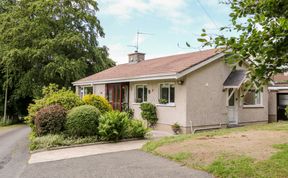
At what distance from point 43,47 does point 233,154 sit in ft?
76.2

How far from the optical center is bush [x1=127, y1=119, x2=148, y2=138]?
12000 millimetres

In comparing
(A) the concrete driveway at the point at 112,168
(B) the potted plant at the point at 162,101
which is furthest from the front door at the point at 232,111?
(A) the concrete driveway at the point at 112,168

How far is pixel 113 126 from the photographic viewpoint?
11.1 meters

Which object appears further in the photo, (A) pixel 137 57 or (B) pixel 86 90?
(B) pixel 86 90

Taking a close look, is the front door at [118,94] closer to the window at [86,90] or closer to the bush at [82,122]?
the window at [86,90]

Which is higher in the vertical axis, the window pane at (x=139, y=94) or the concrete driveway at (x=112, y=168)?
the window pane at (x=139, y=94)

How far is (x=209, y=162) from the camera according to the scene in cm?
712

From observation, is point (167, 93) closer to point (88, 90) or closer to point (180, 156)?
point (180, 156)

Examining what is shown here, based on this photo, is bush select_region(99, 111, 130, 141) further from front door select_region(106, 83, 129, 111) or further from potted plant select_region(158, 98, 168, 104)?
front door select_region(106, 83, 129, 111)

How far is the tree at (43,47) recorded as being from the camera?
2638 cm

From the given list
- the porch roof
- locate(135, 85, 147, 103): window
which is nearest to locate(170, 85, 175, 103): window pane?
locate(135, 85, 147, 103): window

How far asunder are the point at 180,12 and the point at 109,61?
22.1 meters

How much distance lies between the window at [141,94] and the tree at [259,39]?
13751mm

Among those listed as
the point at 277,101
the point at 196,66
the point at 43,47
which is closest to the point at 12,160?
the point at 196,66
